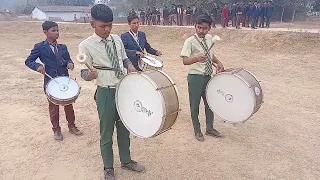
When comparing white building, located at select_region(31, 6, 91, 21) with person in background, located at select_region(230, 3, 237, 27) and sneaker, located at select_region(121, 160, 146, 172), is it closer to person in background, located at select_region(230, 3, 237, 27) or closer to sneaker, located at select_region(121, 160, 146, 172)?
person in background, located at select_region(230, 3, 237, 27)

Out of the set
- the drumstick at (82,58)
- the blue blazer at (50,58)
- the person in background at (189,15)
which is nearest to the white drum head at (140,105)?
the drumstick at (82,58)

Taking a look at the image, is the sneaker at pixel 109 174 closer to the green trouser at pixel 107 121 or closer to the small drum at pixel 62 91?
the green trouser at pixel 107 121

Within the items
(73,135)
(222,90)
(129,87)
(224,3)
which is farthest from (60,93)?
(224,3)

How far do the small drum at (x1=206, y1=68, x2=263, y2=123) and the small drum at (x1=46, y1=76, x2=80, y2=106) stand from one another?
6.20 ft

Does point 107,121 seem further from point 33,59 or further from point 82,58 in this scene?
point 33,59

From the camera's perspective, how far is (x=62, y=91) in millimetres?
4742

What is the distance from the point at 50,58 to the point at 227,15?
16232 mm

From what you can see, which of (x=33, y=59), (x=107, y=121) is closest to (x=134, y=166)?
(x=107, y=121)

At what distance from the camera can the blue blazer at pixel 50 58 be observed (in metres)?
4.88

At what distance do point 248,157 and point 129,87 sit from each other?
1.96 m

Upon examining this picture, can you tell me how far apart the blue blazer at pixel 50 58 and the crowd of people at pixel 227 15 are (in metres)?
11.8

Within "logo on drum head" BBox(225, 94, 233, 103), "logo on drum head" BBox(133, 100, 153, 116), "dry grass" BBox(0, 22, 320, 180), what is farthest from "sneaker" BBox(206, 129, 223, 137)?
"logo on drum head" BBox(133, 100, 153, 116)

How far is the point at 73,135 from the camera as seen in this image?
5328mm

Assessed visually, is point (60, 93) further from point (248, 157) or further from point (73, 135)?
point (248, 157)
